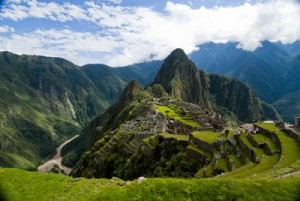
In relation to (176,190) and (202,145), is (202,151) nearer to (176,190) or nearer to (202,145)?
(202,145)

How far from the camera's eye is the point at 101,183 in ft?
67.1

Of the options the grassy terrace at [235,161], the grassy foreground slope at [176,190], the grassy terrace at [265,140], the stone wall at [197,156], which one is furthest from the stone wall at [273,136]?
the grassy foreground slope at [176,190]

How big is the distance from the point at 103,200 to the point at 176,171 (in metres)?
25.5

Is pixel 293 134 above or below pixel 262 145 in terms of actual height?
above

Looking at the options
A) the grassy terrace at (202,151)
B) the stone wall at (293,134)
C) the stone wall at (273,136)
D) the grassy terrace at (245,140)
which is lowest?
the grassy terrace at (202,151)

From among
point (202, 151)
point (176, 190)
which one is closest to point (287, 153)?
point (202, 151)

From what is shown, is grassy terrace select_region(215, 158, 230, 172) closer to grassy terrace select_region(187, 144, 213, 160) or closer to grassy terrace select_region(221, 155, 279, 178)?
grassy terrace select_region(187, 144, 213, 160)

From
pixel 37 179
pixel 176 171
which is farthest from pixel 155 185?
pixel 176 171

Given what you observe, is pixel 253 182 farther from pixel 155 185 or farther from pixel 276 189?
pixel 155 185

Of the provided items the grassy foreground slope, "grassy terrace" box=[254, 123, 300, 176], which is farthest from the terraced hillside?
the grassy foreground slope

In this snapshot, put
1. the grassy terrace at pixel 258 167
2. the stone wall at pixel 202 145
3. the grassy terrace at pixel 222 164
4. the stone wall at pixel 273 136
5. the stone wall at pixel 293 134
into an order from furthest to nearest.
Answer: the stone wall at pixel 202 145
the stone wall at pixel 273 136
the stone wall at pixel 293 134
the grassy terrace at pixel 222 164
the grassy terrace at pixel 258 167

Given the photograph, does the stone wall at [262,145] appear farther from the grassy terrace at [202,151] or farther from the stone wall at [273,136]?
the grassy terrace at [202,151]

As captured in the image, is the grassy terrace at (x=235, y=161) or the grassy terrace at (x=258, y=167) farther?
the grassy terrace at (x=235, y=161)

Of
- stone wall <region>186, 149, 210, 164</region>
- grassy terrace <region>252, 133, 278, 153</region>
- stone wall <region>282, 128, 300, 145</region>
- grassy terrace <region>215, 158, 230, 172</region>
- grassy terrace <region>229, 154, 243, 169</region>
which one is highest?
stone wall <region>282, 128, 300, 145</region>
